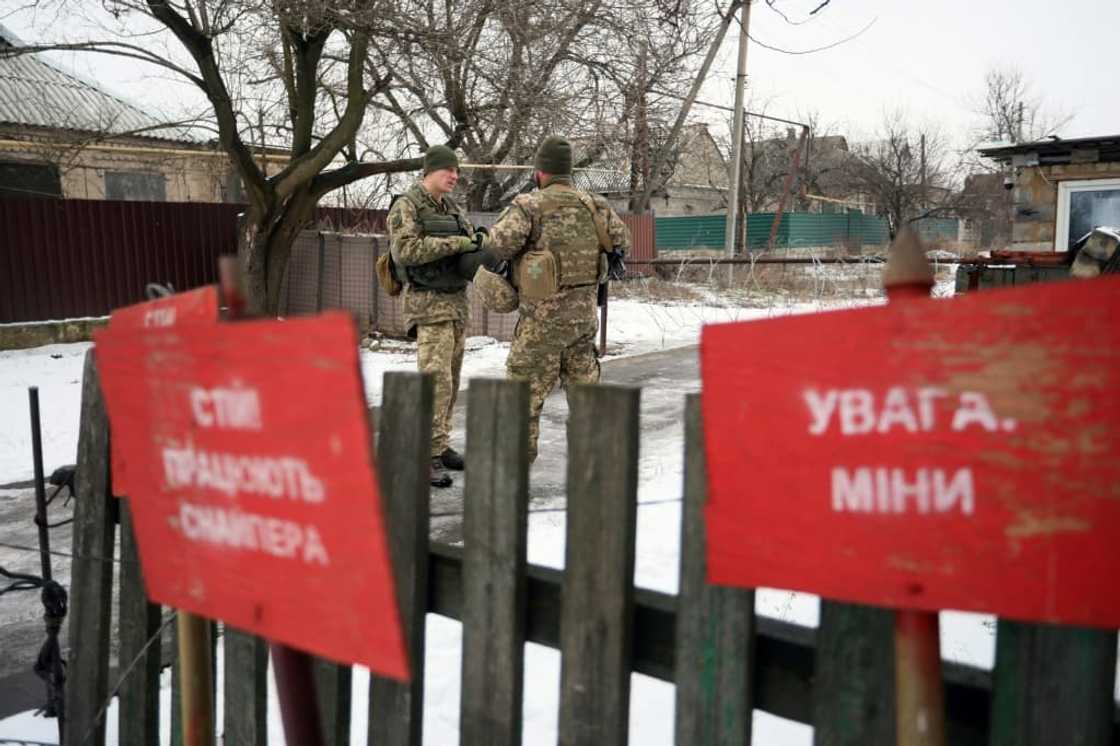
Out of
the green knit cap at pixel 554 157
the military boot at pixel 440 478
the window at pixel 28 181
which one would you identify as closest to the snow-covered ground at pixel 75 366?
the green knit cap at pixel 554 157

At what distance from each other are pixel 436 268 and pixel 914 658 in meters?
4.42

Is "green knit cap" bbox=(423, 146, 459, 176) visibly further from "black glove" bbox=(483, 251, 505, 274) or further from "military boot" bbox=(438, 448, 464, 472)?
"military boot" bbox=(438, 448, 464, 472)

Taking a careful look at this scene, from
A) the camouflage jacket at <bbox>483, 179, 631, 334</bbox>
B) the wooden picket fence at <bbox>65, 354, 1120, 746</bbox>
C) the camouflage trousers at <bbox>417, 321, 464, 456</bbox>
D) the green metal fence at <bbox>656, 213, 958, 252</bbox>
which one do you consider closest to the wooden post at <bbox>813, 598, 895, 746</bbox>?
the wooden picket fence at <bbox>65, 354, 1120, 746</bbox>

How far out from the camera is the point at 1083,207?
41.7 ft

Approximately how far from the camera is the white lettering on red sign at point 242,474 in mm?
1136

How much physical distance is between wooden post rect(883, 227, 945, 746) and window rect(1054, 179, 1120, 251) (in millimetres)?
13206

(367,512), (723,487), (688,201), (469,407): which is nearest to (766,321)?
(723,487)

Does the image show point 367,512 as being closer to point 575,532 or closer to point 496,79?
point 575,532

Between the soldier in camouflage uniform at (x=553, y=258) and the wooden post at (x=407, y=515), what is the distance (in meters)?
3.10

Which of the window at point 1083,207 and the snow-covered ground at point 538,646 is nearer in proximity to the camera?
the snow-covered ground at point 538,646

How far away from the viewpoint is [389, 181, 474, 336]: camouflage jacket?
5.12m

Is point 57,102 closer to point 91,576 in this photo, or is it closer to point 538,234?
point 538,234

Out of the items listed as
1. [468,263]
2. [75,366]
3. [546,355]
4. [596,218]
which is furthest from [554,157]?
[75,366]

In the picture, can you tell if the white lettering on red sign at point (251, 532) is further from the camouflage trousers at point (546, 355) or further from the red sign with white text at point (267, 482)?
the camouflage trousers at point (546, 355)
